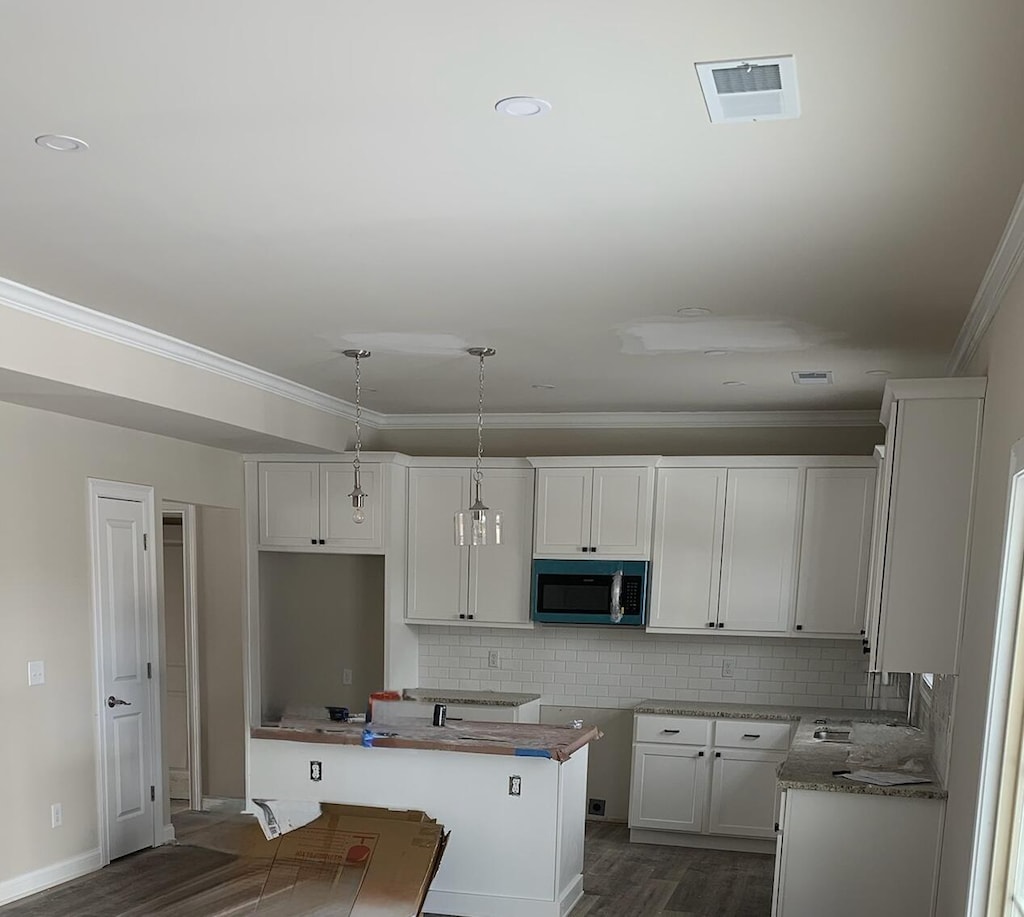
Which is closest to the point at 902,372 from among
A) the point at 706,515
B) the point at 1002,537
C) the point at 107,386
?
the point at 706,515

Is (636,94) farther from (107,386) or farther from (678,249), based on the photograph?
(107,386)

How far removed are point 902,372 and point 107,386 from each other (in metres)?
3.95

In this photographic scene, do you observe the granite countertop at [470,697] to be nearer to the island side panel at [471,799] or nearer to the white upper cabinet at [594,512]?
the white upper cabinet at [594,512]

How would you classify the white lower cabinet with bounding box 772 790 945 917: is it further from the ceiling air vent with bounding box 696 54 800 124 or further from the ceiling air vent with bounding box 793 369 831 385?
the ceiling air vent with bounding box 696 54 800 124

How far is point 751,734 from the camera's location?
6.02 m

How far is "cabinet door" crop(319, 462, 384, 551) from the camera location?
658 cm

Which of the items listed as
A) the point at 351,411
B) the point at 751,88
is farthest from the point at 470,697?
the point at 751,88

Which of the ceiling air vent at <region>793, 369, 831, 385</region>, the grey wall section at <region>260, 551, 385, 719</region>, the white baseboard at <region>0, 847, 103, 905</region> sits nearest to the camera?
the white baseboard at <region>0, 847, 103, 905</region>

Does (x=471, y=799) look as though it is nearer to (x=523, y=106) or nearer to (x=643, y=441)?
(x=643, y=441)

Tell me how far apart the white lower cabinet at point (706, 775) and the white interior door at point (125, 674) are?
302 cm

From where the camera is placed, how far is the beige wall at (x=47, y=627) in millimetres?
4711

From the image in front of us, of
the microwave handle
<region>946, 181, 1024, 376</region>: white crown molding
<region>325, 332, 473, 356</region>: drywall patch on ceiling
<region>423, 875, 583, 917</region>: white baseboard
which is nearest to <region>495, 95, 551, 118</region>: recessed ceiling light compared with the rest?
<region>946, 181, 1024, 376</region>: white crown molding

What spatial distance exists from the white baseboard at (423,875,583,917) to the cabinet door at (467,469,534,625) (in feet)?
7.19

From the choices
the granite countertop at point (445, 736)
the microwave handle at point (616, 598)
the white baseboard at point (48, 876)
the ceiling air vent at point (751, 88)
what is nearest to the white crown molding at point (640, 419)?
the microwave handle at point (616, 598)
